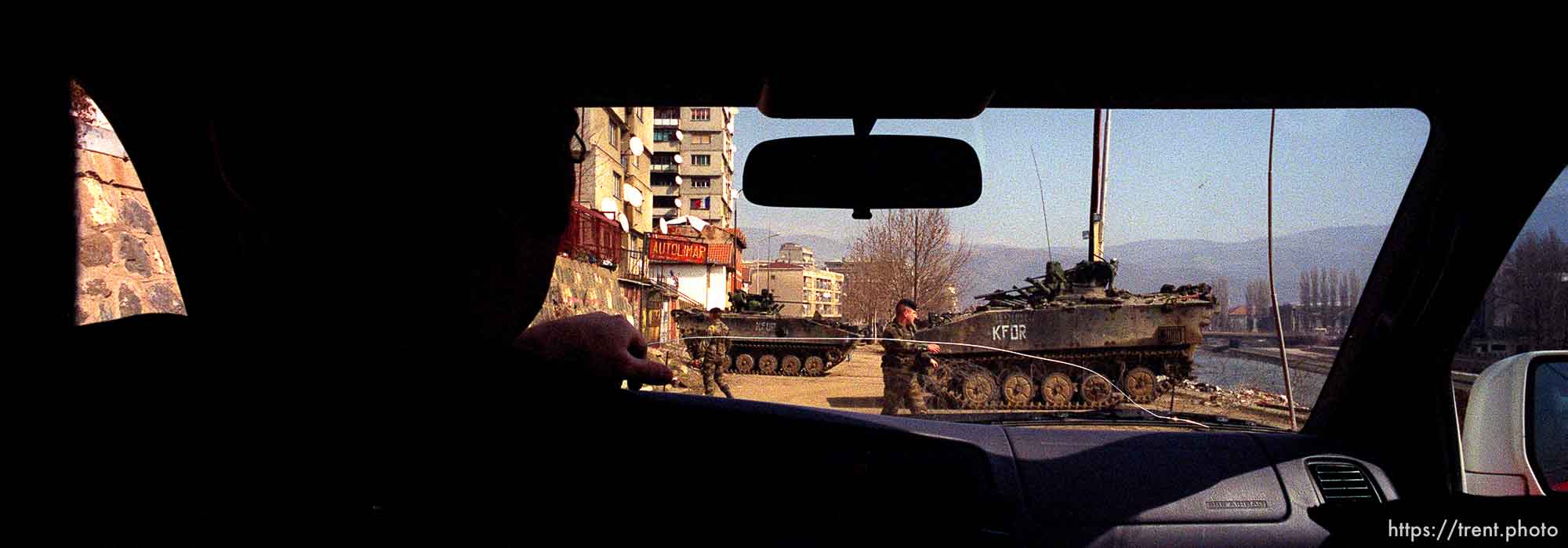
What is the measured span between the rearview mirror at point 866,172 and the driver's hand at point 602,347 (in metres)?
0.92

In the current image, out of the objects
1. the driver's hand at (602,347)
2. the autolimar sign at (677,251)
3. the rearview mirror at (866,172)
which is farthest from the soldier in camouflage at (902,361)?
the driver's hand at (602,347)

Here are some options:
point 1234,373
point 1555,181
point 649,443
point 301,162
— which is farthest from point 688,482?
point 1234,373

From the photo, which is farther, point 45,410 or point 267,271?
point 267,271

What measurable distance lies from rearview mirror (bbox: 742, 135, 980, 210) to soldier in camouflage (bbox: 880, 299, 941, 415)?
39.2 feet

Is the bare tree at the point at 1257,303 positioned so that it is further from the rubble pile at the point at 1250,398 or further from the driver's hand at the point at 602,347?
the driver's hand at the point at 602,347

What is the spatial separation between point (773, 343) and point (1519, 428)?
17356 mm

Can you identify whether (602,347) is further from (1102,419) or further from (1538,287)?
(1102,419)

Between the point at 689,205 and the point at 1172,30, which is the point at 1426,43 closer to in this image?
the point at 1172,30

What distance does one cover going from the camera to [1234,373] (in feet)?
11.0

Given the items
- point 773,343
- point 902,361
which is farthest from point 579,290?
point 773,343

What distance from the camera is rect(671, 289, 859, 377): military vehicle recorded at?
750 inches

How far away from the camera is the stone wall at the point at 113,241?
11.3 ft

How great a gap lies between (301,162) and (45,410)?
0.66m

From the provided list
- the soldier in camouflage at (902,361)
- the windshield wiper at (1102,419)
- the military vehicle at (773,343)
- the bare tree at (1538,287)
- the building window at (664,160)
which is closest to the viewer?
the bare tree at (1538,287)
